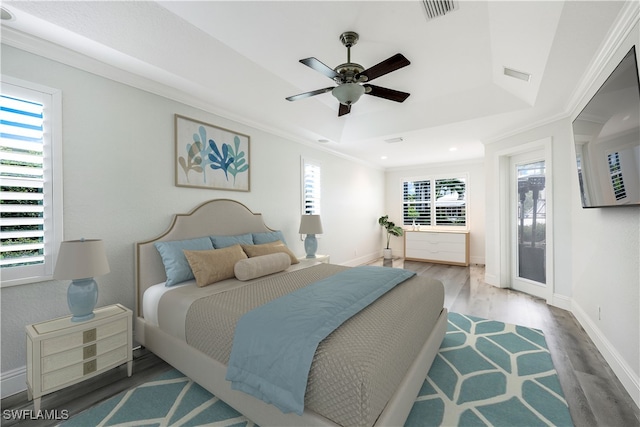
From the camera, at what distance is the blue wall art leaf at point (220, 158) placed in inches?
129

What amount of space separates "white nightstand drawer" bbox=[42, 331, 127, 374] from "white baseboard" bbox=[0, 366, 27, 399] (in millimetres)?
517

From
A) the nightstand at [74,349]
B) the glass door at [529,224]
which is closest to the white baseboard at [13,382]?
the nightstand at [74,349]

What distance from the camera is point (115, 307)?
2.26 meters

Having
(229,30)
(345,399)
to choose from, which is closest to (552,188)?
(345,399)

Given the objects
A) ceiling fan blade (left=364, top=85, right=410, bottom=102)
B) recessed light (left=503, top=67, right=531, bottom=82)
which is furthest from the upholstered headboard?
recessed light (left=503, top=67, right=531, bottom=82)

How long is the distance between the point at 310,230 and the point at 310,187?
3.24 ft

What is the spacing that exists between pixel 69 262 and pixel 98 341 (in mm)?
614

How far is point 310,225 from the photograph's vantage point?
4.20m

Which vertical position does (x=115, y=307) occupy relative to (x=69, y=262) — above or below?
below

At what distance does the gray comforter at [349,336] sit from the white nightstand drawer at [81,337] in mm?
291

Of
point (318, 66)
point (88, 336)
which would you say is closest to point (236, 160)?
point (318, 66)

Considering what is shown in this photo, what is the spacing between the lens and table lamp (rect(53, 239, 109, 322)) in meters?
1.90

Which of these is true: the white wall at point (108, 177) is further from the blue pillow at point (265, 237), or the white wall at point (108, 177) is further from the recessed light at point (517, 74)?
the recessed light at point (517, 74)

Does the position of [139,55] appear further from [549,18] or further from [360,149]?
[360,149]
